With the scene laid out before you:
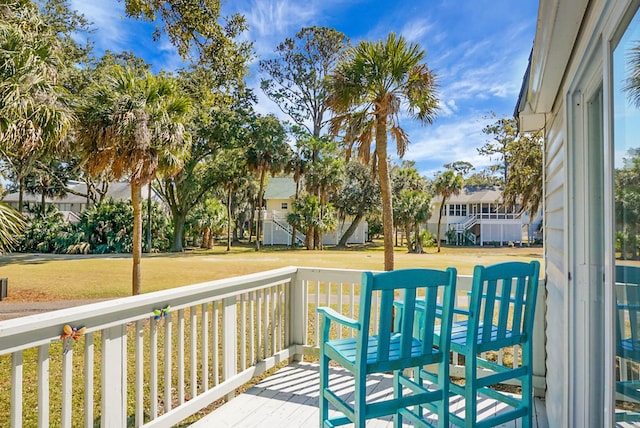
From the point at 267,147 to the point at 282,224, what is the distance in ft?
28.9

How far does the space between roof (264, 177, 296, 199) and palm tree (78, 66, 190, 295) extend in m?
21.6

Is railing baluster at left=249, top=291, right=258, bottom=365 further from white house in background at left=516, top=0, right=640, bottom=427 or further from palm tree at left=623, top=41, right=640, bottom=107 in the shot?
palm tree at left=623, top=41, right=640, bottom=107

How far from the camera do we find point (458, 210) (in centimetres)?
3356

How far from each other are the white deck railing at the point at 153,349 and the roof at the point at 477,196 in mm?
29251

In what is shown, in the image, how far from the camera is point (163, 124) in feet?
28.6

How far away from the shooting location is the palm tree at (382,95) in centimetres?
664

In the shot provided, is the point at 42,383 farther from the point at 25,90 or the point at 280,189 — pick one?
the point at 280,189

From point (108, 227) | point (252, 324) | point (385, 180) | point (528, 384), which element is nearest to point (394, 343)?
point (528, 384)

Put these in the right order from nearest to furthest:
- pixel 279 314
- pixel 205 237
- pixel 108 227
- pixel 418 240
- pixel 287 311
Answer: pixel 279 314, pixel 287 311, pixel 108 227, pixel 205 237, pixel 418 240

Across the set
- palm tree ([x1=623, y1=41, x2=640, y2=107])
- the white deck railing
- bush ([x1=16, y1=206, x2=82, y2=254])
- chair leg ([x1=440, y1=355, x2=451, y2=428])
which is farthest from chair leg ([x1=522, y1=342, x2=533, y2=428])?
bush ([x1=16, y1=206, x2=82, y2=254])

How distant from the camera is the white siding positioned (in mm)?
2373

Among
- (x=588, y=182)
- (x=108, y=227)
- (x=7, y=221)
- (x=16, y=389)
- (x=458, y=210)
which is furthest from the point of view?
(x=458, y=210)

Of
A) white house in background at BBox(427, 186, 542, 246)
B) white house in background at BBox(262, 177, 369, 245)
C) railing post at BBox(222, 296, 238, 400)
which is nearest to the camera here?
railing post at BBox(222, 296, 238, 400)

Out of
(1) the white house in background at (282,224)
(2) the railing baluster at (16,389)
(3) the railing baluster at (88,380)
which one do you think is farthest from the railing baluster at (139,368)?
(1) the white house in background at (282,224)
